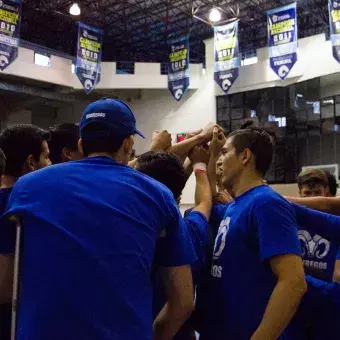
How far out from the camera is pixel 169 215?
5.53 ft

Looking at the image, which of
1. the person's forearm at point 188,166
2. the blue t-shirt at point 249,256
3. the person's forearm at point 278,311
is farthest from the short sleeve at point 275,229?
the person's forearm at point 188,166

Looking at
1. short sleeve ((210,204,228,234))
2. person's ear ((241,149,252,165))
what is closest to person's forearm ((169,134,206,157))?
short sleeve ((210,204,228,234))

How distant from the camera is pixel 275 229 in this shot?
1893mm

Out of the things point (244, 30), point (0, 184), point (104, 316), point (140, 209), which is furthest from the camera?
→ point (244, 30)

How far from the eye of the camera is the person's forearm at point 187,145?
268 centimetres

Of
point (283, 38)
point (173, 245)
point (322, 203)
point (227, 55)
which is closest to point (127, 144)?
point (173, 245)

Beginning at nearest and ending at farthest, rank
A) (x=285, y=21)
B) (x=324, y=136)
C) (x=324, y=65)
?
(x=285, y=21) → (x=324, y=65) → (x=324, y=136)

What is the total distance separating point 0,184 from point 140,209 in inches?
45.5

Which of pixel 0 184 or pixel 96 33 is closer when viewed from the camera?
pixel 0 184

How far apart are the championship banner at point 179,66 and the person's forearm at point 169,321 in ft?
50.8

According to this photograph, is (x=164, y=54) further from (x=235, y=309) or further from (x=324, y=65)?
(x=235, y=309)

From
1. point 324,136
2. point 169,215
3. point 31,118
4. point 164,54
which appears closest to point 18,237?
point 169,215

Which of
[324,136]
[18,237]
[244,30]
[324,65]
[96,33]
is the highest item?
[244,30]

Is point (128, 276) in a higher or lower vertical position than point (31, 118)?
lower
